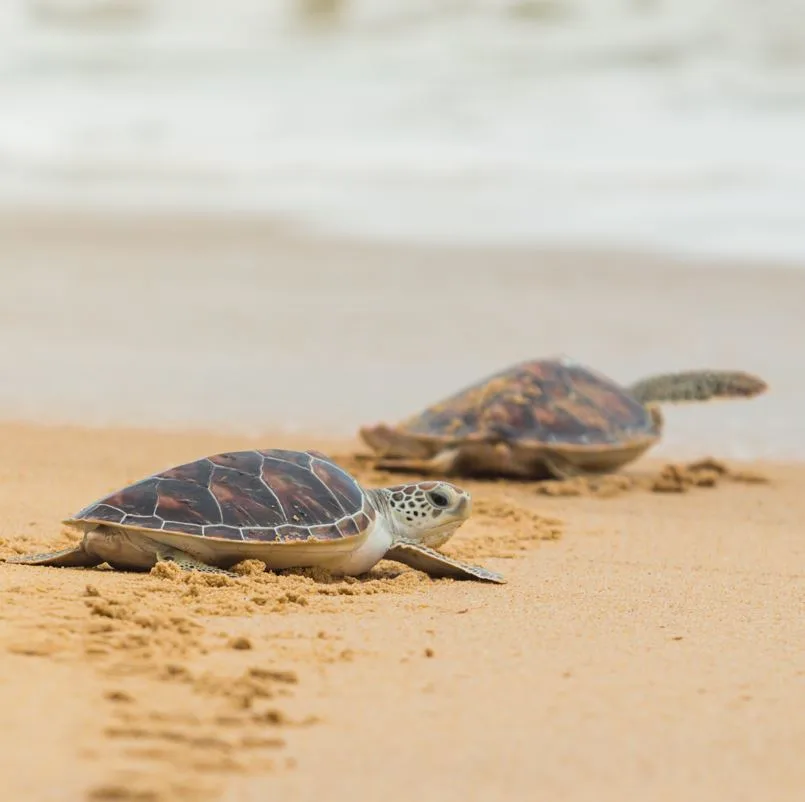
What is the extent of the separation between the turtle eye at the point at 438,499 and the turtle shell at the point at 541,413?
9.06ft

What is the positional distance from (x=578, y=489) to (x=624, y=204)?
1107 centimetres

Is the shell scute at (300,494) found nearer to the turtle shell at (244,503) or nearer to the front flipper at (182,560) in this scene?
the turtle shell at (244,503)

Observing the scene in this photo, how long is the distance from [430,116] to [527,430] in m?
16.7

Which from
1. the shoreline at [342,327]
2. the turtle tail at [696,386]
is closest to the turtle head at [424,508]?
the shoreline at [342,327]

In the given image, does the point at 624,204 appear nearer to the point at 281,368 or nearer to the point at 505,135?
the point at 505,135

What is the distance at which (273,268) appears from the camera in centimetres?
1510

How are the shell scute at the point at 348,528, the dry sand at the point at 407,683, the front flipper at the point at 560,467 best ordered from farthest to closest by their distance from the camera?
the front flipper at the point at 560,467, the shell scute at the point at 348,528, the dry sand at the point at 407,683

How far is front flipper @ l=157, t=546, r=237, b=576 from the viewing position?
457cm

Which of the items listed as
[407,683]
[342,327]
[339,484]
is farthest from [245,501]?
[342,327]

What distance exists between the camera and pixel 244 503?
4660 millimetres

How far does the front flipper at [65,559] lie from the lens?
4713mm

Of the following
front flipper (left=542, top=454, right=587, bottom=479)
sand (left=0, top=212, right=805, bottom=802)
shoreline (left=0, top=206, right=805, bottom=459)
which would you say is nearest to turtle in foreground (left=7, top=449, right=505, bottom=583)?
sand (left=0, top=212, right=805, bottom=802)

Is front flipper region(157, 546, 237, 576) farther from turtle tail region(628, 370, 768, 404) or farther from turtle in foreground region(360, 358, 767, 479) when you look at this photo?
turtle tail region(628, 370, 768, 404)

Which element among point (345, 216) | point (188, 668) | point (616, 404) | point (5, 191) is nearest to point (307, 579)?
point (188, 668)
